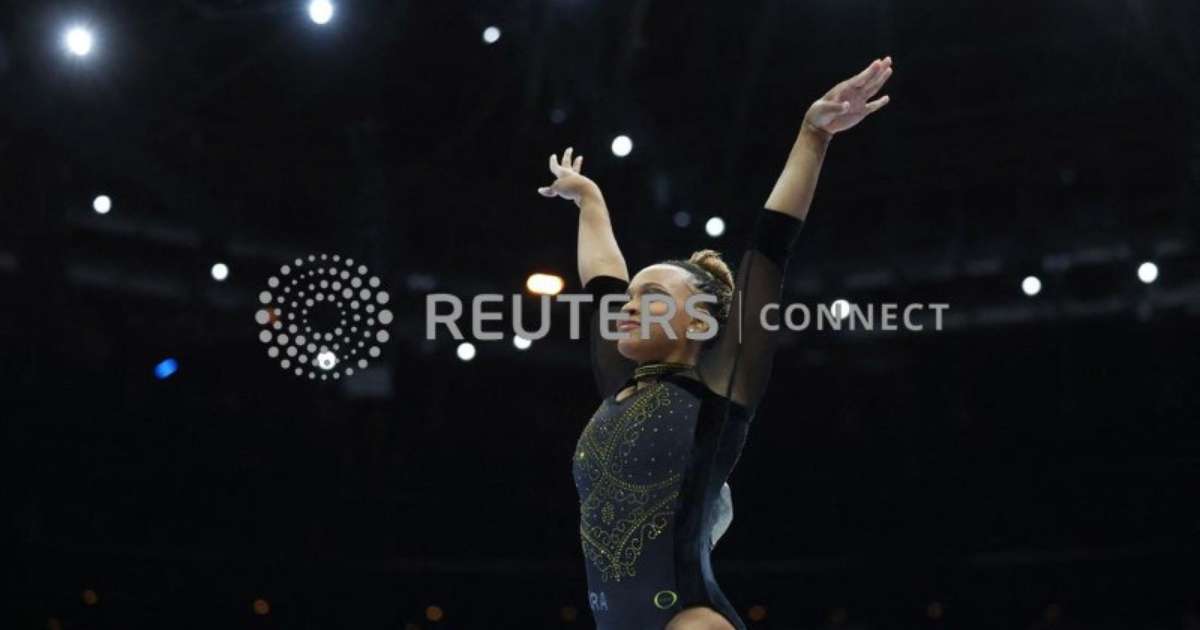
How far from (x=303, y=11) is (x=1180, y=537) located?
7087mm

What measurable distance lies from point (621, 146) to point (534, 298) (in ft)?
5.56

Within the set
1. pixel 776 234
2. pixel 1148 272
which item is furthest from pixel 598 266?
pixel 1148 272

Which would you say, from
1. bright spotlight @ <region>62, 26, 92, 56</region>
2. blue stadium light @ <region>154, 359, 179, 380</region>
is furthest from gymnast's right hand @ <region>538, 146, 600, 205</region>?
blue stadium light @ <region>154, 359, 179, 380</region>

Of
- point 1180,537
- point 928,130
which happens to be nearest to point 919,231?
point 928,130

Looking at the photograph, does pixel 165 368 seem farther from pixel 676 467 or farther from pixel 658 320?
pixel 676 467

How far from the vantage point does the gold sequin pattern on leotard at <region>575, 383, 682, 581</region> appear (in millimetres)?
2736

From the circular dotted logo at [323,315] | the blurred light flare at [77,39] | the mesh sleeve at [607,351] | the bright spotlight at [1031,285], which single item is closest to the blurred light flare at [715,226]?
the circular dotted logo at [323,315]

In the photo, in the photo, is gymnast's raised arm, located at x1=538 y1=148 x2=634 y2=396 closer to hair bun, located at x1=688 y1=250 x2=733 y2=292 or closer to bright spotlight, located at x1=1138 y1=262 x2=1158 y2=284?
hair bun, located at x1=688 y1=250 x2=733 y2=292

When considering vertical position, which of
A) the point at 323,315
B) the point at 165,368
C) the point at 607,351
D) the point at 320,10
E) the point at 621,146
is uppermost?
the point at 320,10

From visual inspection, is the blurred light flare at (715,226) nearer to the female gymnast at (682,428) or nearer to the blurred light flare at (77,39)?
the blurred light flare at (77,39)

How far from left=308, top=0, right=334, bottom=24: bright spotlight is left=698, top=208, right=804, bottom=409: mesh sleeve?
4.45 meters

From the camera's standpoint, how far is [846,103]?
2801 millimetres

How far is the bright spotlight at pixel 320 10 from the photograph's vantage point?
6.73 metres

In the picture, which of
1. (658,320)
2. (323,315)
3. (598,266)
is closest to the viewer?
(658,320)
